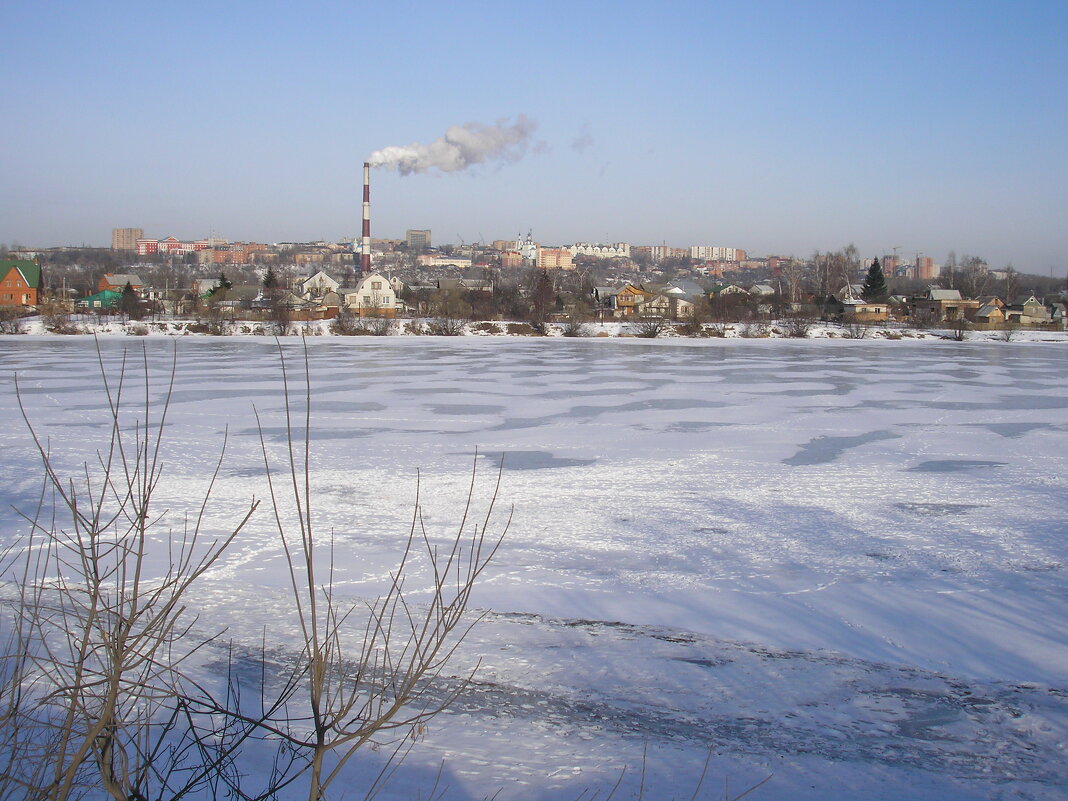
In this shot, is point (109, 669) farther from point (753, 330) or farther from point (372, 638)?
point (753, 330)

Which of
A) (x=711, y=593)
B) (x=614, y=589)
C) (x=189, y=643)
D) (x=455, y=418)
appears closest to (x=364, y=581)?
(x=189, y=643)

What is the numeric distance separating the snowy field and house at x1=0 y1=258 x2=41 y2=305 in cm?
4538

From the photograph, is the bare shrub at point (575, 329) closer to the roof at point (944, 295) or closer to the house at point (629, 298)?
the house at point (629, 298)

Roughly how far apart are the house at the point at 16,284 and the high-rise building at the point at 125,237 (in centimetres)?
12498

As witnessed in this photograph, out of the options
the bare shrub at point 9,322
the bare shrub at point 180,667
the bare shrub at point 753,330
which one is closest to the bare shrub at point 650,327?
the bare shrub at point 753,330

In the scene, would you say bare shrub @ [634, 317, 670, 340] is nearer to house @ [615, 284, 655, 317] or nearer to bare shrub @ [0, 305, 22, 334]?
house @ [615, 284, 655, 317]

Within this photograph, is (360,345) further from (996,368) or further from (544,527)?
(544,527)

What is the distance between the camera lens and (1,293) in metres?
52.0

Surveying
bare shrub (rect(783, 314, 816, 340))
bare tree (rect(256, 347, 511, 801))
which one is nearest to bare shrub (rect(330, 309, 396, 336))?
bare shrub (rect(783, 314, 816, 340))

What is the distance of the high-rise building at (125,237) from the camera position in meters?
168

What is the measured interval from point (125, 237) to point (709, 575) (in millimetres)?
186535

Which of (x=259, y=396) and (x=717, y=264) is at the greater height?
(x=717, y=264)

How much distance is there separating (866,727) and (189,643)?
10.5 ft

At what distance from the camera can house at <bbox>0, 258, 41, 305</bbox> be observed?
52.0 meters
